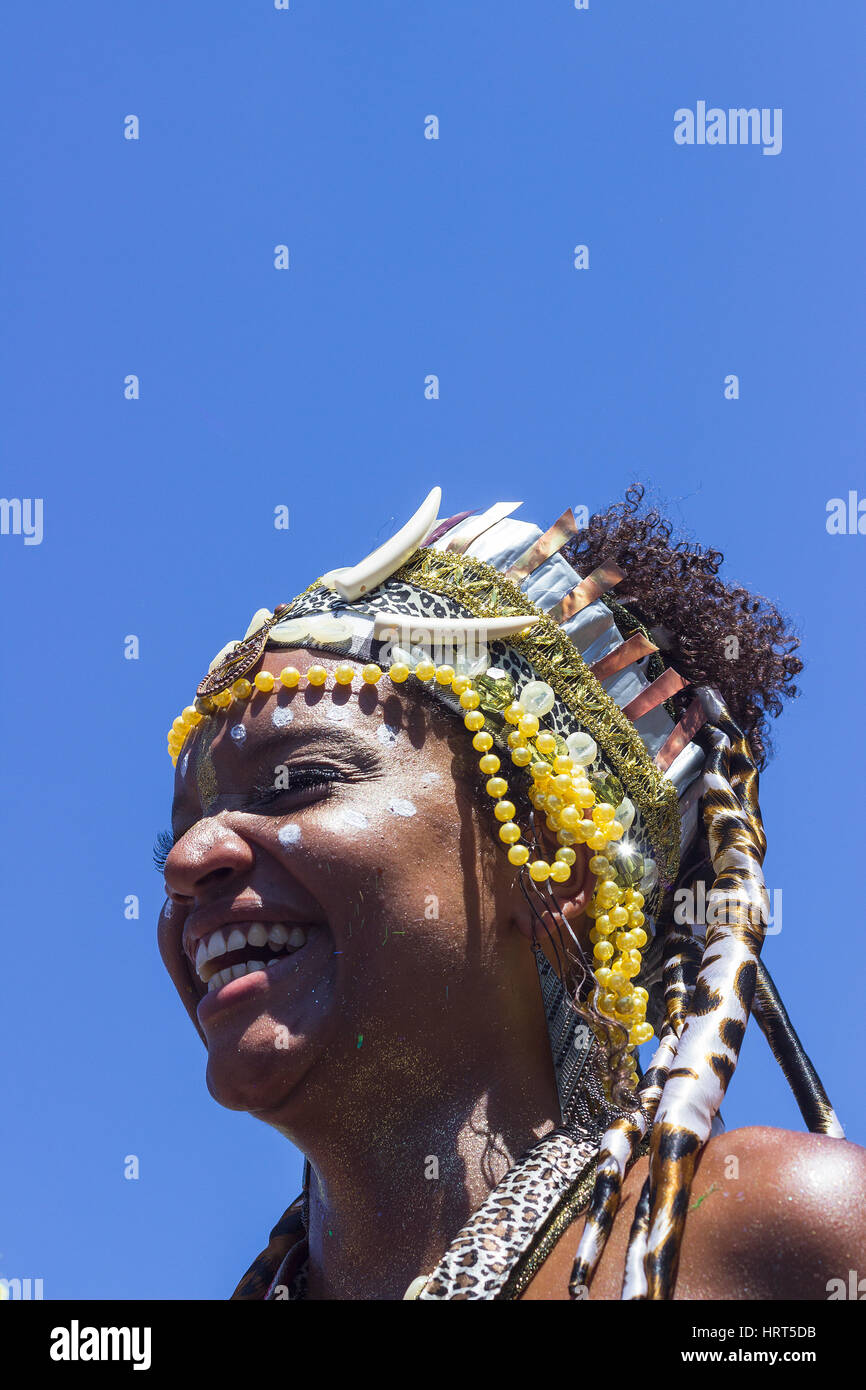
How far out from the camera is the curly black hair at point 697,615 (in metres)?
5.43

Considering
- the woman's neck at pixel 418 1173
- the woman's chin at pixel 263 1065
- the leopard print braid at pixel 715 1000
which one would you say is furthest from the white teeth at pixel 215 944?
the leopard print braid at pixel 715 1000

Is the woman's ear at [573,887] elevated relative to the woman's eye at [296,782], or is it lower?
lower

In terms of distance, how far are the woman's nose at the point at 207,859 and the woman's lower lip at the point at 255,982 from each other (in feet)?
0.92

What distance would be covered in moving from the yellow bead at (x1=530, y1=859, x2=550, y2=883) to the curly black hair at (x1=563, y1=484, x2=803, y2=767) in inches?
42.6

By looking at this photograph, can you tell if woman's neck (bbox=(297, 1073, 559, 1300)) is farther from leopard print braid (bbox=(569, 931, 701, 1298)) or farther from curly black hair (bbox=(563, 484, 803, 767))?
curly black hair (bbox=(563, 484, 803, 767))

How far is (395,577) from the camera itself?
4.99m

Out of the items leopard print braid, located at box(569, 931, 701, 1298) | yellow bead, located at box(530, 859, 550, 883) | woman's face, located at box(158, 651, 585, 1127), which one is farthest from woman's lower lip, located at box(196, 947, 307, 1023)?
leopard print braid, located at box(569, 931, 701, 1298)

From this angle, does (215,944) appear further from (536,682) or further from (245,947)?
(536,682)

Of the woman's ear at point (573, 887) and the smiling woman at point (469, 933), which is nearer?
the smiling woman at point (469, 933)

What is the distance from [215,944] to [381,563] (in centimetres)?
130

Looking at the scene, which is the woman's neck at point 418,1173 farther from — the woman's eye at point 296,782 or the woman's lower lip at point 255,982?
the woman's eye at point 296,782

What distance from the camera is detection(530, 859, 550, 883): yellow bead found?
4535 millimetres
